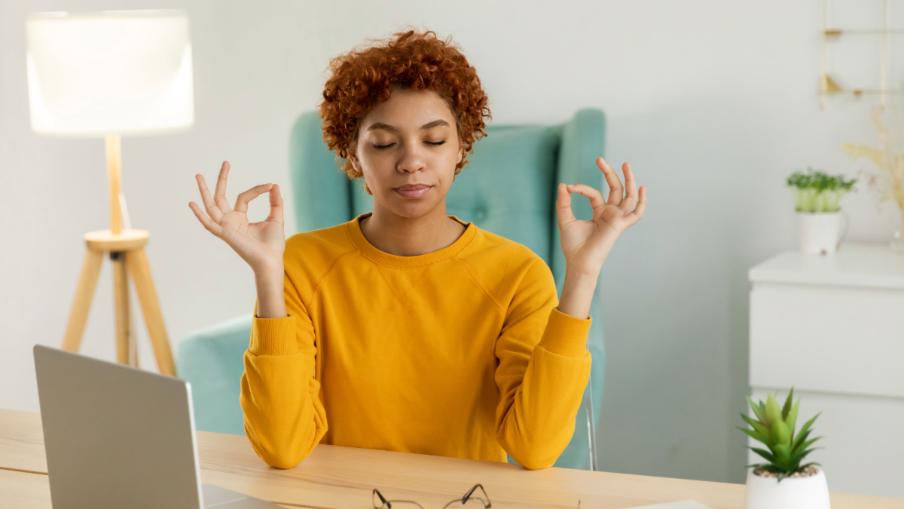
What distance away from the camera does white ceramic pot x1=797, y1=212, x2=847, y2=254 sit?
2.52 m

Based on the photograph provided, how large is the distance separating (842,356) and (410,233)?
1.09 metres

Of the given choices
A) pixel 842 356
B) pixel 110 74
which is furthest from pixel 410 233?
pixel 110 74

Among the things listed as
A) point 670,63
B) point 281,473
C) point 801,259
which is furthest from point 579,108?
point 281,473

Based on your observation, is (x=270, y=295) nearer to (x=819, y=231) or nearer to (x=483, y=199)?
(x=483, y=199)

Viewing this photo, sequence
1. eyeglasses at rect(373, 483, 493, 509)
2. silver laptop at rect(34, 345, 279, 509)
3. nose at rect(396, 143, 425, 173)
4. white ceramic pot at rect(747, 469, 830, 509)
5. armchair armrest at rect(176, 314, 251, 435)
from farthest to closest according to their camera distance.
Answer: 1. armchair armrest at rect(176, 314, 251, 435)
2. nose at rect(396, 143, 425, 173)
3. eyeglasses at rect(373, 483, 493, 509)
4. white ceramic pot at rect(747, 469, 830, 509)
5. silver laptop at rect(34, 345, 279, 509)

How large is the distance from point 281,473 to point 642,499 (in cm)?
43

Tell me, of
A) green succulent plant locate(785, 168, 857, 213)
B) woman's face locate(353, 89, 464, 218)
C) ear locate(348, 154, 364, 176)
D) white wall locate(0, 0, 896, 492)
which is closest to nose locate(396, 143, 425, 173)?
woman's face locate(353, 89, 464, 218)

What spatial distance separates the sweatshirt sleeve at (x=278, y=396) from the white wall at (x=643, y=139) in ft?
5.04

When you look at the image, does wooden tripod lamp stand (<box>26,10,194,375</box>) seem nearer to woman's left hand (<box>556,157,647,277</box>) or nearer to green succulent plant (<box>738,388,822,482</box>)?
woman's left hand (<box>556,157,647,277</box>)

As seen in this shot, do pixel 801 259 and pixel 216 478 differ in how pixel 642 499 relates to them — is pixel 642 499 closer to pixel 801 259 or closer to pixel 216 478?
pixel 216 478

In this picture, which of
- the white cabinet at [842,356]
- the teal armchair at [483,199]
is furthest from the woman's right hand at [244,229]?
the white cabinet at [842,356]

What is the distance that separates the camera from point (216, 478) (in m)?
1.37

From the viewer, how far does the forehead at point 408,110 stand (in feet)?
5.18

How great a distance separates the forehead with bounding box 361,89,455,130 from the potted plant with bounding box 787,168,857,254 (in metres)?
1.19
